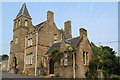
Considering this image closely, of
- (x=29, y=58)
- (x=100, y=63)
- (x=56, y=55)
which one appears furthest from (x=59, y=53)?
(x=29, y=58)

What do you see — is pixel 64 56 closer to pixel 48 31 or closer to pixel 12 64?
pixel 48 31

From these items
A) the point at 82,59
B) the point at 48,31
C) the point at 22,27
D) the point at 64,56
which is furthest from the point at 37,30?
the point at 82,59

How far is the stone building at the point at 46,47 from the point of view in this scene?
21.3 m

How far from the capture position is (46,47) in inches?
1166

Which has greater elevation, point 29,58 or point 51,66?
point 29,58

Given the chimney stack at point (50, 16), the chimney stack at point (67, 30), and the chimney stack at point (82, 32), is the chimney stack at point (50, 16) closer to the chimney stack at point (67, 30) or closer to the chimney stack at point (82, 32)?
the chimney stack at point (67, 30)

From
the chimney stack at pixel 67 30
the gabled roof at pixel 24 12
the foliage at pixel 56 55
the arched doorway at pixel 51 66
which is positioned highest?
the gabled roof at pixel 24 12

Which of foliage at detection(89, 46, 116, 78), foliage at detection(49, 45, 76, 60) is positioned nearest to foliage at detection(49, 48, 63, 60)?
foliage at detection(49, 45, 76, 60)

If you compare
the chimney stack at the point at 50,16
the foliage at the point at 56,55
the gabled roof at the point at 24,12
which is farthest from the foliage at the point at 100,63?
the gabled roof at the point at 24,12

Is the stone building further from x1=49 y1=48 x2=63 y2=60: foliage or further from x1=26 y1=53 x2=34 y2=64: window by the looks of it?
x1=49 y1=48 x2=63 y2=60: foliage

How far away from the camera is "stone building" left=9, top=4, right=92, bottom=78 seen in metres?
21.3

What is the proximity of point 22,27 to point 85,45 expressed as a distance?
1540 cm

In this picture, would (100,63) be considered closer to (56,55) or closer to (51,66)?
(56,55)

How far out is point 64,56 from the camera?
73.6 ft
